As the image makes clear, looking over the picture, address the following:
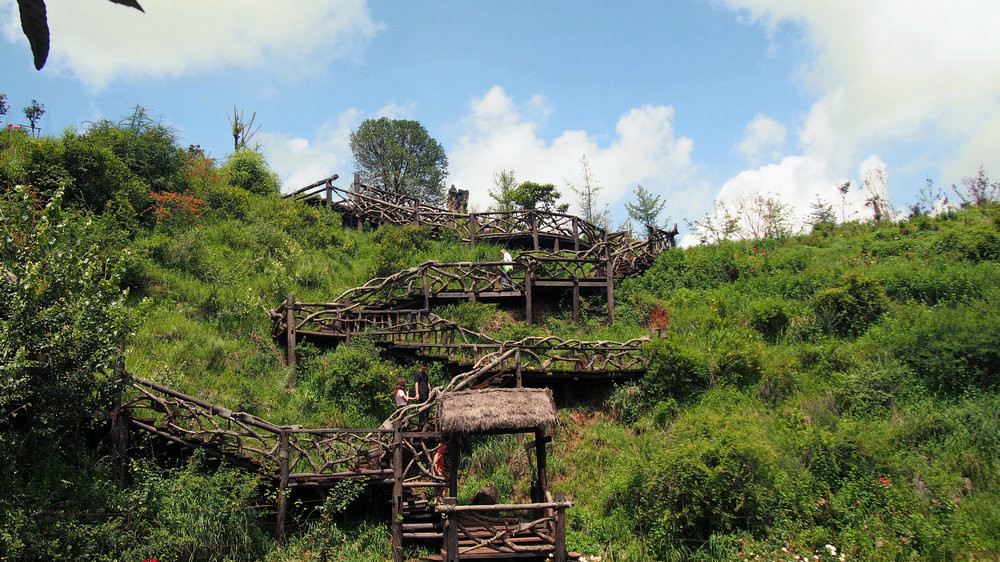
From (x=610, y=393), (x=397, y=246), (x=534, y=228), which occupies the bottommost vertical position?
(x=610, y=393)

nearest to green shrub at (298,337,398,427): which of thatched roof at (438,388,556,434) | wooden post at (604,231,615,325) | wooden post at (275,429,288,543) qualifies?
wooden post at (275,429,288,543)

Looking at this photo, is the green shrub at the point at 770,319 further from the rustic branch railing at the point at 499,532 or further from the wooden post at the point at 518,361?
the rustic branch railing at the point at 499,532

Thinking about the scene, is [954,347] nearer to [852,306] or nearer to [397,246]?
[852,306]

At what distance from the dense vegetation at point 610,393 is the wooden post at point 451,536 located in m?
1.73

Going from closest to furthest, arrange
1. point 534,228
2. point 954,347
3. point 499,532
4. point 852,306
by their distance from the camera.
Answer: point 499,532 < point 954,347 < point 852,306 < point 534,228

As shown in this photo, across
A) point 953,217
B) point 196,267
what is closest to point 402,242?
point 196,267

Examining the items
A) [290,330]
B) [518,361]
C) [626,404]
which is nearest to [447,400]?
[518,361]

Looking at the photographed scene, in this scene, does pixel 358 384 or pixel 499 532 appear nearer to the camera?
pixel 499 532

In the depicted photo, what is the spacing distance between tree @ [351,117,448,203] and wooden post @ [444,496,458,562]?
30665 mm

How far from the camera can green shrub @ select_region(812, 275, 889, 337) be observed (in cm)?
1738

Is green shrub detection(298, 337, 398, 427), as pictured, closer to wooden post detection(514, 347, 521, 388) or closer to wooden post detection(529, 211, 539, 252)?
wooden post detection(514, 347, 521, 388)

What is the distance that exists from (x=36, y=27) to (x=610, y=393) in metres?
16.0

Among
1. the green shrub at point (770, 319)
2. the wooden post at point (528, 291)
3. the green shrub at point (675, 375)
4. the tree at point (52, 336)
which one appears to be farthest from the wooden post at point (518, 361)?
the tree at point (52, 336)

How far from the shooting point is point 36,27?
1.54 metres
